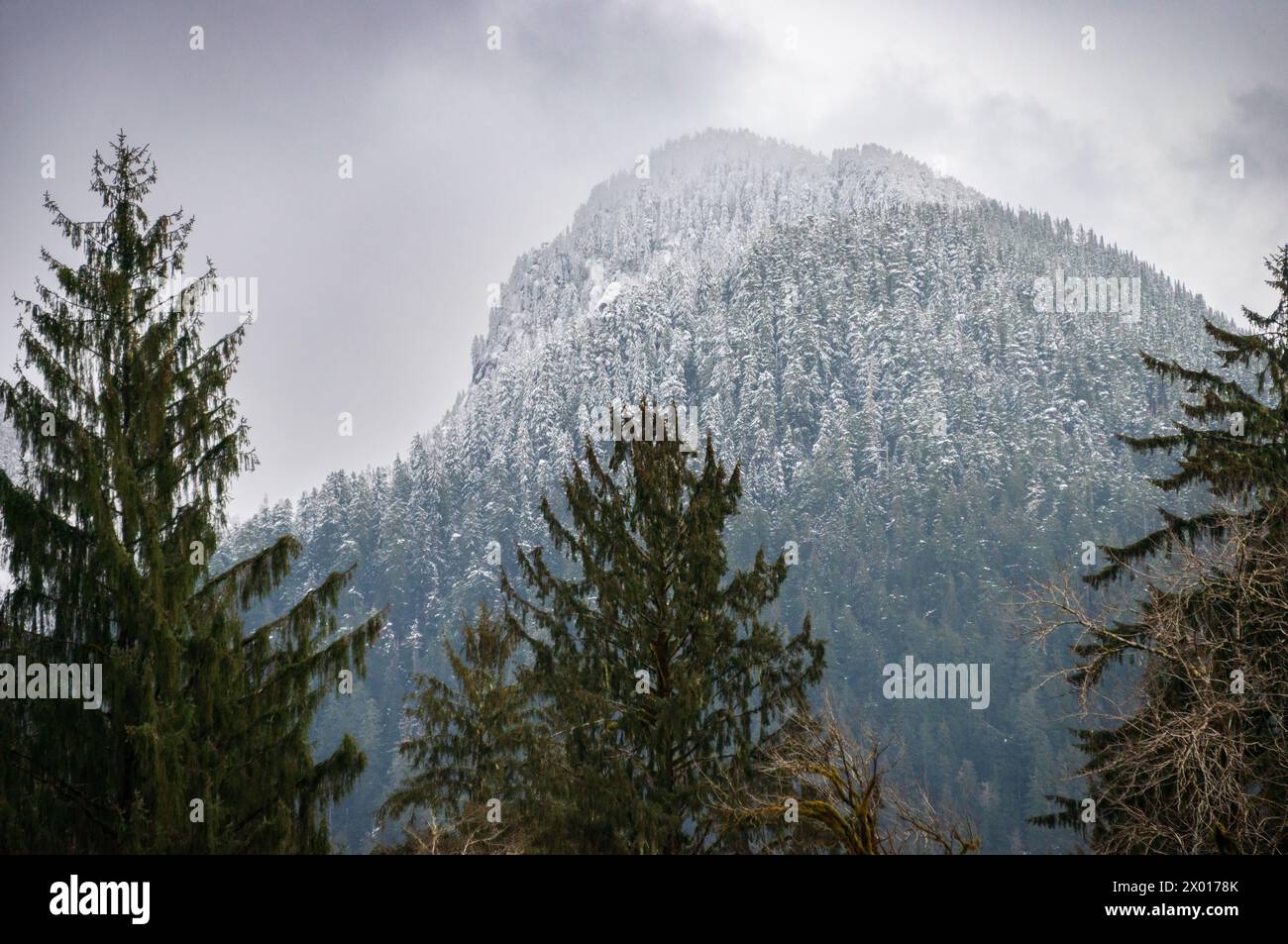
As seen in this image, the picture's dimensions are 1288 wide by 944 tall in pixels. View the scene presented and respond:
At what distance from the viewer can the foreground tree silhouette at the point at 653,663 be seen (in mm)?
12750

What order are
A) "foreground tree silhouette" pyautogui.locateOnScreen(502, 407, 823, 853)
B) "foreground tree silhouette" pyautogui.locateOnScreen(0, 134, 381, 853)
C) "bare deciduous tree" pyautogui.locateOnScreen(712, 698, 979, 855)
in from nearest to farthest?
1. "bare deciduous tree" pyautogui.locateOnScreen(712, 698, 979, 855)
2. "foreground tree silhouette" pyautogui.locateOnScreen(0, 134, 381, 853)
3. "foreground tree silhouette" pyautogui.locateOnScreen(502, 407, 823, 853)

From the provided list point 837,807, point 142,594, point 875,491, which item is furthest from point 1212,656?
point 875,491

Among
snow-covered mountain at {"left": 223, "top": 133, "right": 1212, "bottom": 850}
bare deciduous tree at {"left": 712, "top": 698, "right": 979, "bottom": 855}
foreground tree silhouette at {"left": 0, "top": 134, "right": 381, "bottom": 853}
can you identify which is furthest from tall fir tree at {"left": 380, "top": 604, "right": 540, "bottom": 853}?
snow-covered mountain at {"left": 223, "top": 133, "right": 1212, "bottom": 850}

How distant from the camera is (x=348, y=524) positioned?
147000 mm

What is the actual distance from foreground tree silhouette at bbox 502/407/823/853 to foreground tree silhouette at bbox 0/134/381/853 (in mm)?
3329

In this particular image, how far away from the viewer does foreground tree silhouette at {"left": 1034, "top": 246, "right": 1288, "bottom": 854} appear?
8.59 metres

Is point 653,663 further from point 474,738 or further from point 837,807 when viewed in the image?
point 474,738

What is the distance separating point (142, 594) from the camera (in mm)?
9828

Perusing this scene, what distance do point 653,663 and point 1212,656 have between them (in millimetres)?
6941

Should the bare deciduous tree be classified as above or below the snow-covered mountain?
below

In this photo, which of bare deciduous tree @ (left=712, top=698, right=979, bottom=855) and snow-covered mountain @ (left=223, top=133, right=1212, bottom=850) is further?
snow-covered mountain @ (left=223, top=133, right=1212, bottom=850)

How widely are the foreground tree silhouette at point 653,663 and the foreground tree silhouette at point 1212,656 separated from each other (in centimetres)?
427

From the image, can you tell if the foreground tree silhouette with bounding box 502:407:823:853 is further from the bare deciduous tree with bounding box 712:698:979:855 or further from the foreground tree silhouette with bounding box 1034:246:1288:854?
the foreground tree silhouette with bounding box 1034:246:1288:854
